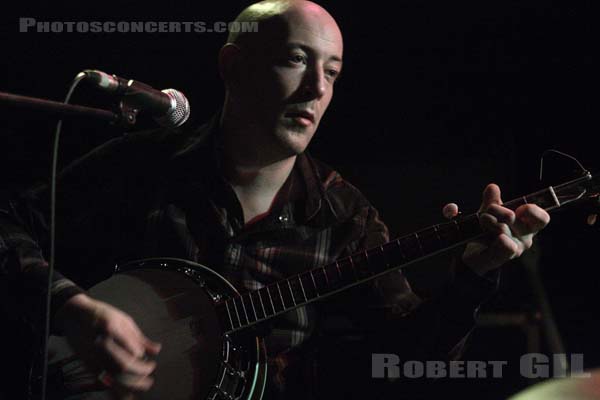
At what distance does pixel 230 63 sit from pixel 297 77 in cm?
32

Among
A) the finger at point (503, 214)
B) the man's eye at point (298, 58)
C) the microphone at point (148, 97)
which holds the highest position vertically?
the man's eye at point (298, 58)

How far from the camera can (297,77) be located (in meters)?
2.35

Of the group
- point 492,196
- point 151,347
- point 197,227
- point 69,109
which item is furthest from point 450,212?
point 69,109

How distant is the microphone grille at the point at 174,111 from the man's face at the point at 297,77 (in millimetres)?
651

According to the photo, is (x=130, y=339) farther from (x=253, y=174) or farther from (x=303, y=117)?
(x=303, y=117)

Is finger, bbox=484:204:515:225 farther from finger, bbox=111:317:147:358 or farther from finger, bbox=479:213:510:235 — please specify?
finger, bbox=111:317:147:358

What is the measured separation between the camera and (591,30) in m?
3.03

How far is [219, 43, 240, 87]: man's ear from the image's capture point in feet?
8.20

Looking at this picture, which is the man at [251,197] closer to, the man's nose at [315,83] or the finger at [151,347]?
the man's nose at [315,83]

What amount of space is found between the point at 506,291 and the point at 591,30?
4.08ft

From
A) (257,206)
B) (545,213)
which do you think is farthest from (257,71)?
(545,213)

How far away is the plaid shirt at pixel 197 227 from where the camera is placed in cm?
229

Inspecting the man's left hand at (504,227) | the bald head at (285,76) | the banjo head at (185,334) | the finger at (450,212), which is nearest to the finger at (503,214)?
the man's left hand at (504,227)

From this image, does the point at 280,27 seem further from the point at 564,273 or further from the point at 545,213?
the point at 564,273
